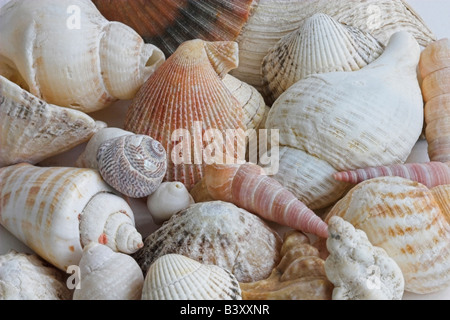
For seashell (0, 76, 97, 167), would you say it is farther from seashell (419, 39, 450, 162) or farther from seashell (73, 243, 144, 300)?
seashell (419, 39, 450, 162)

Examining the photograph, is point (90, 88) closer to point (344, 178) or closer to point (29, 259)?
point (29, 259)

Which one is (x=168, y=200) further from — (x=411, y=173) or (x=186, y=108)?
(x=411, y=173)

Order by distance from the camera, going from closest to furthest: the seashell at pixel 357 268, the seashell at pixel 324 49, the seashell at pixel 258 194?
the seashell at pixel 357 268 → the seashell at pixel 258 194 → the seashell at pixel 324 49

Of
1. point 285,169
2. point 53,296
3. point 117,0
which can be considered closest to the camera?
point 53,296

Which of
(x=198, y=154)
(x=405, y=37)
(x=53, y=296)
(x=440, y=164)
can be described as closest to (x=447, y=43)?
(x=405, y=37)

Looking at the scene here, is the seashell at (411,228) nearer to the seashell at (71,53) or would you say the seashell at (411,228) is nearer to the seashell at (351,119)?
the seashell at (351,119)

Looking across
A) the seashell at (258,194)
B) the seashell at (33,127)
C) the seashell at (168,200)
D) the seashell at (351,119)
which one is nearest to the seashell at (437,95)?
the seashell at (351,119)
